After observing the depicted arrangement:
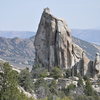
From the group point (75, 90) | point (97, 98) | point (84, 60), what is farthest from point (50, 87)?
point (84, 60)

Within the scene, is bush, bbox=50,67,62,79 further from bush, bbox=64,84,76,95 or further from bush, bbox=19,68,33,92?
bush, bbox=19,68,33,92

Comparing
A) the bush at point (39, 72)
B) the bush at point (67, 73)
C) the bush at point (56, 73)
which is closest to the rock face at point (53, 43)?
the bush at point (39, 72)

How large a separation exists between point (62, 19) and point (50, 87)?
86.9 feet

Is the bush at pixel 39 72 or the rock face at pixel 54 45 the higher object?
the rock face at pixel 54 45

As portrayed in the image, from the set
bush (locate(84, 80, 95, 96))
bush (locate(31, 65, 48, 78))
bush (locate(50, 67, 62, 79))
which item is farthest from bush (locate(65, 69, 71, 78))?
bush (locate(84, 80, 95, 96))

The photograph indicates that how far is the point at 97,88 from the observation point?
267ft

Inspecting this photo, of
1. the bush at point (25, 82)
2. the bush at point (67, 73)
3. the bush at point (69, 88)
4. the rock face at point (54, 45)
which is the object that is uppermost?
the rock face at point (54, 45)

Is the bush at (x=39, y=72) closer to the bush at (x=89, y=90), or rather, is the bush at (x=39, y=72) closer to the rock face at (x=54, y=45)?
the rock face at (x=54, y=45)

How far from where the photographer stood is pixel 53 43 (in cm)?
10088

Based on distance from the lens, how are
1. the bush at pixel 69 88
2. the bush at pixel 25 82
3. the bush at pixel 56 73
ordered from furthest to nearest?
the bush at pixel 56 73 < the bush at pixel 69 88 < the bush at pixel 25 82

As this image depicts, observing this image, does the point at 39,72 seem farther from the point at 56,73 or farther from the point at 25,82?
the point at 25,82

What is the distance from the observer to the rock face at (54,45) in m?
99.1

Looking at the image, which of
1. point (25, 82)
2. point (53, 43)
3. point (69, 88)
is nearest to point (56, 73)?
point (69, 88)

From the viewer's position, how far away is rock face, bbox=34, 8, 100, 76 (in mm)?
99062
